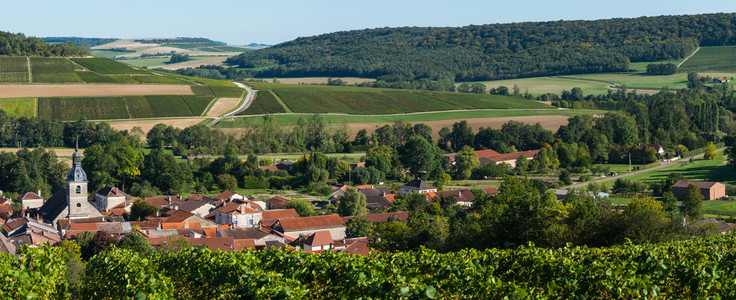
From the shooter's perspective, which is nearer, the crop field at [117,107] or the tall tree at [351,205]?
the tall tree at [351,205]

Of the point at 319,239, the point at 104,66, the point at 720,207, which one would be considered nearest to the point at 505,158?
the point at 720,207

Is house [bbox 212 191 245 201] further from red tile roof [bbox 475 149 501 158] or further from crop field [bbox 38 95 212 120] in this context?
crop field [bbox 38 95 212 120]

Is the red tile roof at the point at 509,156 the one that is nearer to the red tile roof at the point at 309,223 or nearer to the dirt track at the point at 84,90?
the red tile roof at the point at 309,223

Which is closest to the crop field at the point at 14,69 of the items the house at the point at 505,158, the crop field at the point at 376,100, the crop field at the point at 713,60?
the crop field at the point at 376,100

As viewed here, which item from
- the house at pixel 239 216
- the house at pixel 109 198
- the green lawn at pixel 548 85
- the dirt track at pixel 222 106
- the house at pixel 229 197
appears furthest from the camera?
the green lawn at pixel 548 85

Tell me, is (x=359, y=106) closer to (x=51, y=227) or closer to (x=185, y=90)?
(x=185, y=90)

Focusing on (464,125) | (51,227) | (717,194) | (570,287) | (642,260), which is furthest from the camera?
(464,125)

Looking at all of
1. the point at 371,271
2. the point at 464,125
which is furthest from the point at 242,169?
the point at 371,271
